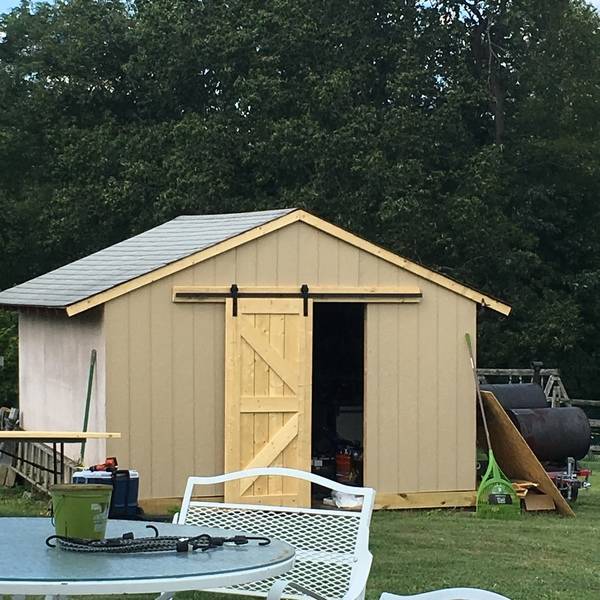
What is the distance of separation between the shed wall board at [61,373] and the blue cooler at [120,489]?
205cm

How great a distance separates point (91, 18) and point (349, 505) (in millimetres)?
19835

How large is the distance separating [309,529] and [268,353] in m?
5.98

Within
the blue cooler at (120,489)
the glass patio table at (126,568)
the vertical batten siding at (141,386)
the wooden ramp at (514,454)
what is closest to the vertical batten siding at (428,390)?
the wooden ramp at (514,454)

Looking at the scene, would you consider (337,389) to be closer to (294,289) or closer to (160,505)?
(294,289)

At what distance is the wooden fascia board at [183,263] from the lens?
1084 centimetres

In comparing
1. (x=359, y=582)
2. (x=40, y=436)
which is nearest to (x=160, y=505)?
(x=40, y=436)

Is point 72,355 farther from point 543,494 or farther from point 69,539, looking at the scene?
point 69,539

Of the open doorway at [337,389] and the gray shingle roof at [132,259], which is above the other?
the gray shingle roof at [132,259]

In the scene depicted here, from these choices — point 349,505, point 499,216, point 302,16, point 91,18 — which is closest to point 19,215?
point 91,18

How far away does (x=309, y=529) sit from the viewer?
555cm

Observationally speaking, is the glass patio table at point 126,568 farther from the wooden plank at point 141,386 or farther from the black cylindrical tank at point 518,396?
the black cylindrical tank at point 518,396

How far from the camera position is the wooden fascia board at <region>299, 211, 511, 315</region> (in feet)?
38.3

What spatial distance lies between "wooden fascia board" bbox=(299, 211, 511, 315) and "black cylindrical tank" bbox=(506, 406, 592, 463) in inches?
49.0

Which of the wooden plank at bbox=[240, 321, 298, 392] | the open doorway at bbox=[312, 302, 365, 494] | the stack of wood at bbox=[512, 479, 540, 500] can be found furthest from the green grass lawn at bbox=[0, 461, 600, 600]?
the open doorway at bbox=[312, 302, 365, 494]
